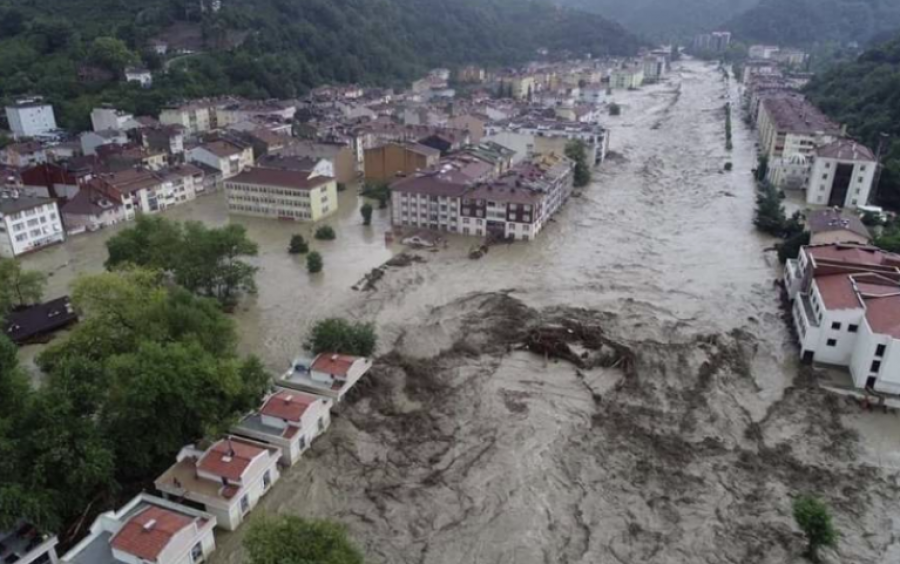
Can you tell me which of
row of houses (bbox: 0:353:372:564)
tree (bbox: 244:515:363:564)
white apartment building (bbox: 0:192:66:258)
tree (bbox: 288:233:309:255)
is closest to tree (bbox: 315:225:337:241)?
tree (bbox: 288:233:309:255)

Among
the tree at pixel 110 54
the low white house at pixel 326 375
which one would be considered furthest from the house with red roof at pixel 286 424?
the tree at pixel 110 54

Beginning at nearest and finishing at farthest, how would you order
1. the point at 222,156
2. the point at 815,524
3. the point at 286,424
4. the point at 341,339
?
1. the point at 815,524
2. the point at 286,424
3. the point at 341,339
4. the point at 222,156

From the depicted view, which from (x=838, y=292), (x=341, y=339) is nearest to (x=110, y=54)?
(x=341, y=339)

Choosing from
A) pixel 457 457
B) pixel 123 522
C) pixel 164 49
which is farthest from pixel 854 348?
pixel 164 49

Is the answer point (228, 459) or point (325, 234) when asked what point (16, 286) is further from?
point (228, 459)

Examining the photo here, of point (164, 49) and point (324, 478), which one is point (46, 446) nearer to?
point (324, 478)

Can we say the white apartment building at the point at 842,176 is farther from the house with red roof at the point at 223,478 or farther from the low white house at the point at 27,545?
the low white house at the point at 27,545

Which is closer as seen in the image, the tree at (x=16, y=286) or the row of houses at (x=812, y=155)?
the tree at (x=16, y=286)
